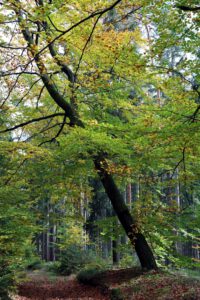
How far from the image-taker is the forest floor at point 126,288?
7.81 m

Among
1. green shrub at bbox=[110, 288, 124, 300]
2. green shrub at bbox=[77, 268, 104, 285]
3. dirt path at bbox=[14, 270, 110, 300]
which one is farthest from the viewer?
green shrub at bbox=[77, 268, 104, 285]

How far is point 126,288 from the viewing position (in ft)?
30.3

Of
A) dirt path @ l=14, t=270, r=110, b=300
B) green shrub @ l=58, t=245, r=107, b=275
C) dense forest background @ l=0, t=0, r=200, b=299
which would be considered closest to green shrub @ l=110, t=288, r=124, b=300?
dirt path @ l=14, t=270, r=110, b=300

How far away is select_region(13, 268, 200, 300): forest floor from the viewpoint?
7809mm

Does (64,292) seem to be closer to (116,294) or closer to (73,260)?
(116,294)

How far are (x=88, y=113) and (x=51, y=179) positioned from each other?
2652mm

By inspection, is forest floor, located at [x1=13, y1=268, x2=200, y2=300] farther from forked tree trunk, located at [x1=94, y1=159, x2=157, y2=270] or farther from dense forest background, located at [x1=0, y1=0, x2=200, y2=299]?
dense forest background, located at [x1=0, y1=0, x2=200, y2=299]

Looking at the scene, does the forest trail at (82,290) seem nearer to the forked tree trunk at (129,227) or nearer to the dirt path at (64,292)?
the dirt path at (64,292)

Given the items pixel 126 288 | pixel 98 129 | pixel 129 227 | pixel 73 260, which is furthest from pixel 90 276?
pixel 98 129

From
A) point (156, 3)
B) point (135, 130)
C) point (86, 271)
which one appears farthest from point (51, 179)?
point (156, 3)

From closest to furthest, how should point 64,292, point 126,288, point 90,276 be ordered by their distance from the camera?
1. point 126,288
2. point 64,292
3. point 90,276

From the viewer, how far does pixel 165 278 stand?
9.30 metres

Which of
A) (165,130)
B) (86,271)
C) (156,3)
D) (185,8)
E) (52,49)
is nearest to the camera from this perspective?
(185,8)

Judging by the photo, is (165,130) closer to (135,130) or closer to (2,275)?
(135,130)
